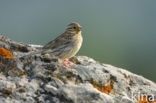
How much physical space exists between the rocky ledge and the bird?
35.3 inches

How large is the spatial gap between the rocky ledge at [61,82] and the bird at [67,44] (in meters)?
0.90

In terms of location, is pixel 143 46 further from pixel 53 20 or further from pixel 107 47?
pixel 53 20

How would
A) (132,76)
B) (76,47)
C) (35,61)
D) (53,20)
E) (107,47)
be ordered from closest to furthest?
(35,61)
(132,76)
(76,47)
(107,47)
(53,20)

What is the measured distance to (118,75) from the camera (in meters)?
16.1

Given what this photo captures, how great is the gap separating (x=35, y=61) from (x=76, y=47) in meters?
3.13

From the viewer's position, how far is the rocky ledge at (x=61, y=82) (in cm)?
1452

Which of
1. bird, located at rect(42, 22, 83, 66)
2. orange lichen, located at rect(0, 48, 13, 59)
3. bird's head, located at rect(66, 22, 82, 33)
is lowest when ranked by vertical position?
orange lichen, located at rect(0, 48, 13, 59)

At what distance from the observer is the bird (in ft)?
57.8

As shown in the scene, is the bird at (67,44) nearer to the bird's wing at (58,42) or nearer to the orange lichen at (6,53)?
the bird's wing at (58,42)

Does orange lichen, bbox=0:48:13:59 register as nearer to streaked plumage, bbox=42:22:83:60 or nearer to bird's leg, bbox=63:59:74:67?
bird's leg, bbox=63:59:74:67

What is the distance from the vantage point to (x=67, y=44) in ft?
60.7

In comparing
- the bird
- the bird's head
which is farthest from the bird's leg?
the bird's head

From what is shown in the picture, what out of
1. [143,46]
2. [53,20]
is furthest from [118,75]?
[53,20]

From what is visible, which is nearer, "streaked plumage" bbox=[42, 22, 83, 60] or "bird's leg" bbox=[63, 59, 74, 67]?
"bird's leg" bbox=[63, 59, 74, 67]
